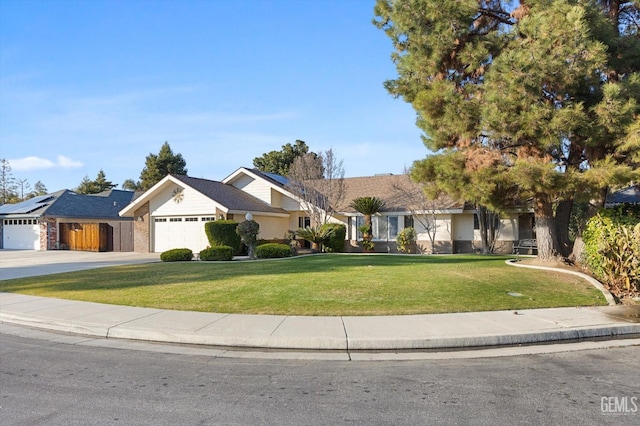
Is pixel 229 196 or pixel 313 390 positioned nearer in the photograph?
pixel 313 390

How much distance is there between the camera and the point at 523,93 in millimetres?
11977

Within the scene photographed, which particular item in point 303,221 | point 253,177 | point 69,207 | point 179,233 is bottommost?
point 179,233

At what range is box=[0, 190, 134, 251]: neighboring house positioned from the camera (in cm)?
3152

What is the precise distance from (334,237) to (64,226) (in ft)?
71.7

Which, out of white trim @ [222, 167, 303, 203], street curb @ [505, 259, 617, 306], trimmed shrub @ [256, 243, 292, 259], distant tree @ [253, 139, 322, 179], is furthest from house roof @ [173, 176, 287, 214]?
distant tree @ [253, 139, 322, 179]

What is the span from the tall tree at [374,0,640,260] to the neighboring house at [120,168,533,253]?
11210 millimetres

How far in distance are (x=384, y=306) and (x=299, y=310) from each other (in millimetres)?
1749

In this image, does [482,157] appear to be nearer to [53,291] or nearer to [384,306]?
[384,306]

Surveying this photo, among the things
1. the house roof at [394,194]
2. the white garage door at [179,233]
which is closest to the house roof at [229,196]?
the white garage door at [179,233]

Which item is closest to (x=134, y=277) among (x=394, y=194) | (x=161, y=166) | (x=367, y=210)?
(x=367, y=210)

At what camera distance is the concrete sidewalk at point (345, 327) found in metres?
7.02

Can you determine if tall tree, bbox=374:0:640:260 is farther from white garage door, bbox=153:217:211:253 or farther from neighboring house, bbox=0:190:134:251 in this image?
neighboring house, bbox=0:190:134:251

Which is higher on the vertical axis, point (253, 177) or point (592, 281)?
point (253, 177)

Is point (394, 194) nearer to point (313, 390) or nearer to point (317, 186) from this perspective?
point (317, 186)
